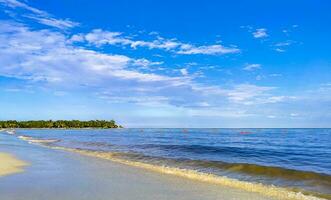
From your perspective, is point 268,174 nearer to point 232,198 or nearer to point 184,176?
point 184,176

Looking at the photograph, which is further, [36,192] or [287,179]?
[287,179]

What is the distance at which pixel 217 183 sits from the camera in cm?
1495

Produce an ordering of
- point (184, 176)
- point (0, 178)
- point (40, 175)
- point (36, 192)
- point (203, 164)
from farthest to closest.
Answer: point (203, 164) → point (184, 176) → point (40, 175) → point (0, 178) → point (36, 192)

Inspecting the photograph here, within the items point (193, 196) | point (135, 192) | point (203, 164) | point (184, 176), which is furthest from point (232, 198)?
point (203, 164)

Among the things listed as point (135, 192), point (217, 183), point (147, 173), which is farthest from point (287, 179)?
point (135, 192)

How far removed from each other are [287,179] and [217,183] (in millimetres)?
4191

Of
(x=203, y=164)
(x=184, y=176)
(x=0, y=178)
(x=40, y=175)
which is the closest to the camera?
(x=0, y=178)

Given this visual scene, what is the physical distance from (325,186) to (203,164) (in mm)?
9055

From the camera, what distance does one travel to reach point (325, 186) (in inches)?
595

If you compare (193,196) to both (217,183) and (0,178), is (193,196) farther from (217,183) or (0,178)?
(0,178)

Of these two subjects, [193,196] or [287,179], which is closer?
[193,196]

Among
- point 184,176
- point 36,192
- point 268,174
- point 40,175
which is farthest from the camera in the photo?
point 268,174

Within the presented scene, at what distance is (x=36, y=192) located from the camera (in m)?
11.6

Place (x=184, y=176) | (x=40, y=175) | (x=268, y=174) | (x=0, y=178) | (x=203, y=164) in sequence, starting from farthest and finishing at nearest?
(x=203, y=164)
(x=268, y=174)
(x=184, y=176)
(x=40, y=175)
(x=0, y=178)
